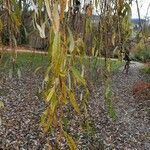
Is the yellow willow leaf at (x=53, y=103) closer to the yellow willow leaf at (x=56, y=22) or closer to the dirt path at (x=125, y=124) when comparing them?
the yellow willow leaf at (x=56, y=22)

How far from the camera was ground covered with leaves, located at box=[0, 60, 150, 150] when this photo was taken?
8891mm

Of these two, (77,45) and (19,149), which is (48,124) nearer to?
Result: (77,45)

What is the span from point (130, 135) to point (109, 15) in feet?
27.2

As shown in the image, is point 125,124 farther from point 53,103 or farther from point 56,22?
point 56,22

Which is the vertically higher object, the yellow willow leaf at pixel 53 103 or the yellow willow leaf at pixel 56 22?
the yellow willow leaf at pixel 56 22

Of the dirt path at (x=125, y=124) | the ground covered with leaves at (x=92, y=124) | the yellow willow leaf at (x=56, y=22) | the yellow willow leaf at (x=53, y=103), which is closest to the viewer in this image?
the yellow willow leaf at (x=56, y=22)

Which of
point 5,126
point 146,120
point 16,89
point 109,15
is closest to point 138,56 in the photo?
point 16,89

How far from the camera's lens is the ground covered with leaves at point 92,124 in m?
8.89

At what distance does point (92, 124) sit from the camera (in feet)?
20.7

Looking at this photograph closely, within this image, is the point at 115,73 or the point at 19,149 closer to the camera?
the point at 19,149

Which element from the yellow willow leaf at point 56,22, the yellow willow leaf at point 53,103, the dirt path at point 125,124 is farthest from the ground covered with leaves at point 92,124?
the yellow willow leaf at point 56,22

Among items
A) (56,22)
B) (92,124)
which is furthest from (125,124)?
(56,22)

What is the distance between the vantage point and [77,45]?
1712 millimetres

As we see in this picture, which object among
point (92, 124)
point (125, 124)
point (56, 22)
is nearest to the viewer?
point (56, 22)
